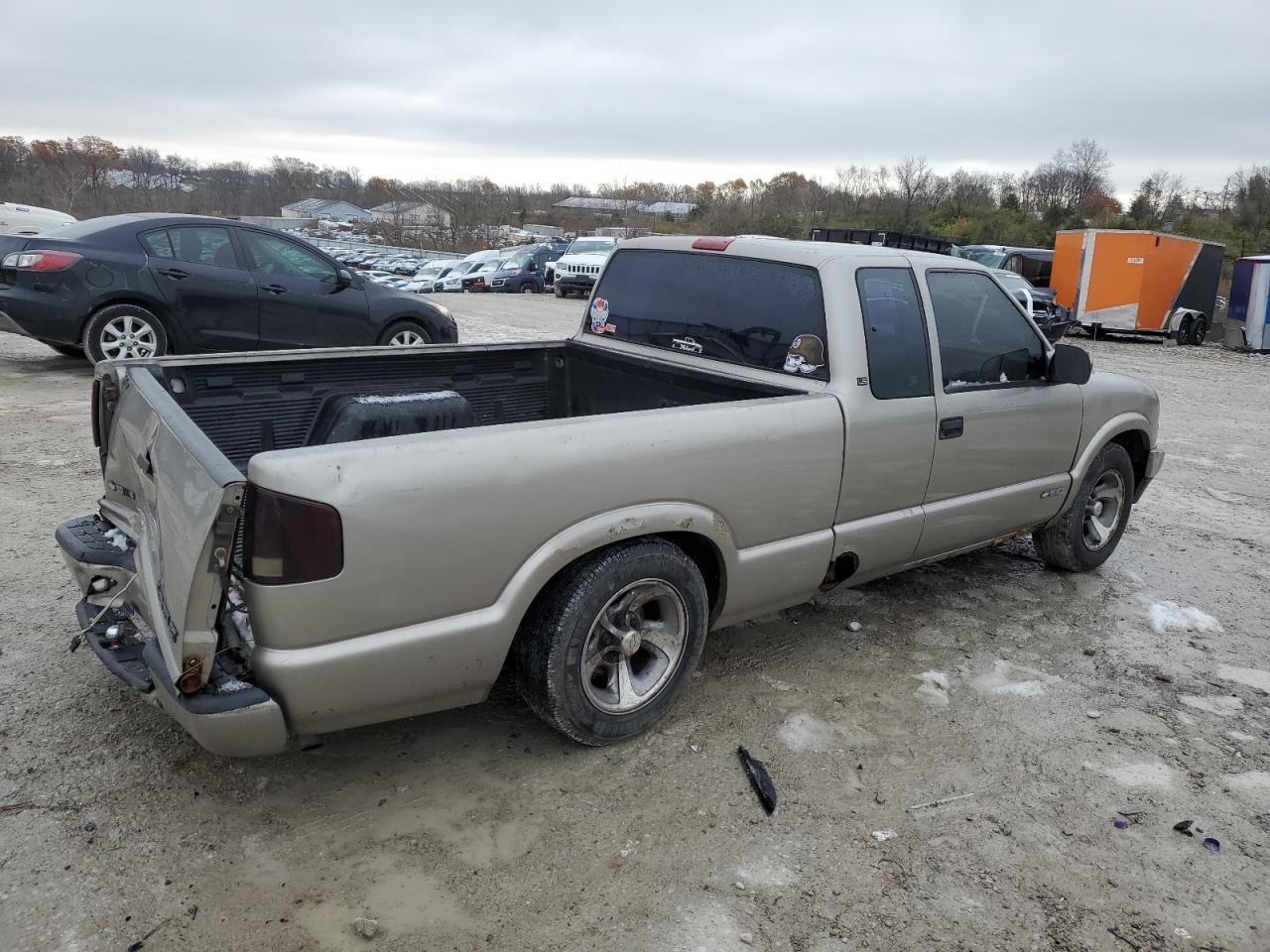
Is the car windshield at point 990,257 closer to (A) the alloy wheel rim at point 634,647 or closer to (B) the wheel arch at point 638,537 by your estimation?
(B) the wheel arch at point 638,537

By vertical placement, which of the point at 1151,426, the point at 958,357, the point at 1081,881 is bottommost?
the point at 1081,881

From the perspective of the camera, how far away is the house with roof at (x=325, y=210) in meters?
97.6

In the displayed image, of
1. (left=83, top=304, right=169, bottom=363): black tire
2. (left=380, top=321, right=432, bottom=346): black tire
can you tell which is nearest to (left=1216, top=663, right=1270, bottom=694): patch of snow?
(left=380, top=321, right=432, bottom=346): black tire

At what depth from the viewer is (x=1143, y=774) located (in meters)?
3.34

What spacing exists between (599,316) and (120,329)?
5.74 meters

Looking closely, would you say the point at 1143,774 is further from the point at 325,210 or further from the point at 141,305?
the point at 325,210

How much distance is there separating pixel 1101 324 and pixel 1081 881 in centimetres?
1963

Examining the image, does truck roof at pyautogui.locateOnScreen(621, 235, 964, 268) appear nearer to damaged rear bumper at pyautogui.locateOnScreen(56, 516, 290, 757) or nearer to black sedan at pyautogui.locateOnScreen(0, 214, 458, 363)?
damaged rear bumper at pyautogui.locateOnScreen(56, 516, 290, 757)

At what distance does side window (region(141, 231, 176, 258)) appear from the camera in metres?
8.37

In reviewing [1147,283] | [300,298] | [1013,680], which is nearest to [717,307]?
[1013,680]

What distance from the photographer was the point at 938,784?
322 cm

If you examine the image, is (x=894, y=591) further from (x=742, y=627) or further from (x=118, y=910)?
(x=118, y=910)

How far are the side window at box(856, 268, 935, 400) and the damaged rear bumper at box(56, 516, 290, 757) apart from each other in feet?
8.38

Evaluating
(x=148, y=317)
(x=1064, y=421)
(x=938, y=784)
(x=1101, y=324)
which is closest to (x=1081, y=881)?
(x=938, y=784)
